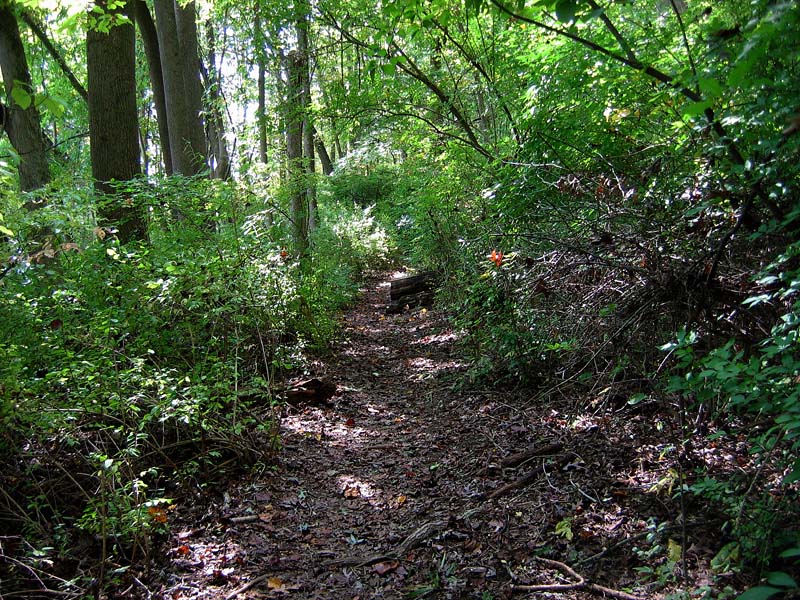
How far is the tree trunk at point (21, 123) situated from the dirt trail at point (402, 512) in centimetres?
626

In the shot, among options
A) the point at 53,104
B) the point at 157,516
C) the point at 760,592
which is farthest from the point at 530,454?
the point at 53,104

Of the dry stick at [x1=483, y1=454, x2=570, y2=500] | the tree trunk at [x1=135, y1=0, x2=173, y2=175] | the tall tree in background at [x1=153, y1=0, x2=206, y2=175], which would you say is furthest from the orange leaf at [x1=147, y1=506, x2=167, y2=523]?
the tree trunk at [x1=135, y1=0, x2=173, y2=175]

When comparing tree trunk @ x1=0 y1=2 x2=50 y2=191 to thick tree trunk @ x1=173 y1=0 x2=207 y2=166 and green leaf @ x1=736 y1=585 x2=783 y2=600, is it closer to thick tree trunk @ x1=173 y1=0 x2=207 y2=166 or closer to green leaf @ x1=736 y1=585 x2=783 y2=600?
thick tree trunk @ x1=173 y1=0 x2=207 y2=166

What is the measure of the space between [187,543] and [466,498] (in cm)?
193

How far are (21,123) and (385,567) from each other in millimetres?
8853

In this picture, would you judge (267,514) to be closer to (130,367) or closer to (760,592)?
(130,367)

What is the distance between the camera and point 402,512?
156 inches

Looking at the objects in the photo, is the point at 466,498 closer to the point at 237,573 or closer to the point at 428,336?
the point at 237,573

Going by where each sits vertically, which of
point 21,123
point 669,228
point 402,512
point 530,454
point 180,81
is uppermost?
point 180,81

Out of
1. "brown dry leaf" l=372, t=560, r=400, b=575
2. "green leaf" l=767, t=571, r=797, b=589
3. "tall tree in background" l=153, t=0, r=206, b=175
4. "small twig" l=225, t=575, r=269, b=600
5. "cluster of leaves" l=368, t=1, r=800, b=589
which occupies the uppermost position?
"tall tree in background" l=153, t=0, r=206, b=175

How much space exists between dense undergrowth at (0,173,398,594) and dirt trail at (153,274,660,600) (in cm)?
39

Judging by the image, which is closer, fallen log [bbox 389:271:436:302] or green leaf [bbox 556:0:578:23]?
green leaf [bbox 556:0:578:23]

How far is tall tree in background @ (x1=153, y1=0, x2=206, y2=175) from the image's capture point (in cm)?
991

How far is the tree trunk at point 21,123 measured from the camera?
8.30 meters
